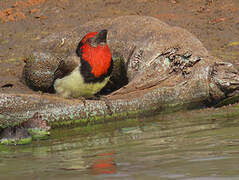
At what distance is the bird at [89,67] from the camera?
6.33 m

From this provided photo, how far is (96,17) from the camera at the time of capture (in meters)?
12.1

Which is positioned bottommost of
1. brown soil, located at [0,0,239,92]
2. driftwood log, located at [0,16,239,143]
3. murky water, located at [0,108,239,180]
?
murky water, located at [0,108,239,180]

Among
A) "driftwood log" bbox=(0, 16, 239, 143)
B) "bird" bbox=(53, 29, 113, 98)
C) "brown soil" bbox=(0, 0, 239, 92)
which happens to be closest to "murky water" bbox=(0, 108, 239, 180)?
"driftwood log" bbox=(0, 16, 239, 143)

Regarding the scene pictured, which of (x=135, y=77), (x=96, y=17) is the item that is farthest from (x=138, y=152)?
(x=96, y=17)

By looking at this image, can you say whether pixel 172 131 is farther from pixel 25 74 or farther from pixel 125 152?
pixel 25 74

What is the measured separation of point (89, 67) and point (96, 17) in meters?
5.97

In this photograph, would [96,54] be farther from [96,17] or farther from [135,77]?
[96,17]

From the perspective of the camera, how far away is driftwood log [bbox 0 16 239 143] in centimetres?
579

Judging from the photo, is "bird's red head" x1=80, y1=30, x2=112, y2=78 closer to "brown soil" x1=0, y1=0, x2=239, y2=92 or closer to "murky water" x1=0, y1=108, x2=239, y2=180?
"murky water" x1=0, y1=108, x2=239, y2=180

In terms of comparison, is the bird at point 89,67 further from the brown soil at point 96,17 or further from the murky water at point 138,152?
the brown soil at point 96,17

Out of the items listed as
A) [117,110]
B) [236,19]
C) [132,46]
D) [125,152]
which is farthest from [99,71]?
[236,19]

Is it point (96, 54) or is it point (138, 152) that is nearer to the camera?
point (138, 152)

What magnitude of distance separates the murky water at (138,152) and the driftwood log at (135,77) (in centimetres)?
28

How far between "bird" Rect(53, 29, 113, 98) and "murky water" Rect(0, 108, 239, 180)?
2.44ft
